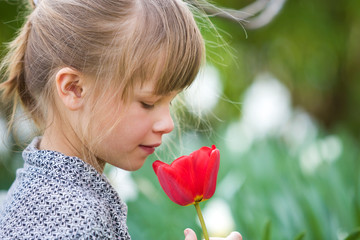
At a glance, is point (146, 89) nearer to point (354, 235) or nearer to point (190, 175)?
point (190, 175)

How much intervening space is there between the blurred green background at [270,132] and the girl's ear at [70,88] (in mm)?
244

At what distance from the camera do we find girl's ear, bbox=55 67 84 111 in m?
1.00

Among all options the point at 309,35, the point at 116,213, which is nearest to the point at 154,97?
the point at 116,213

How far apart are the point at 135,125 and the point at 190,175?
0.19 meters

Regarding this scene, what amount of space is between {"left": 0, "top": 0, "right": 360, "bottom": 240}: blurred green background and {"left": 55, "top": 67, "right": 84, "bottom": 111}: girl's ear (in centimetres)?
24

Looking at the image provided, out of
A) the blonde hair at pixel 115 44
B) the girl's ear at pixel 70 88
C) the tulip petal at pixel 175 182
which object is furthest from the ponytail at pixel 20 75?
the tulip petal at pixel 175 182

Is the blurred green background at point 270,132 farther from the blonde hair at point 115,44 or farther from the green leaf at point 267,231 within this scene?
the blonde hair at point 115,44

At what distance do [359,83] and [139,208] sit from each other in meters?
2.94

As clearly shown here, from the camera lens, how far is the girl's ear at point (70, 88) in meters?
1.00

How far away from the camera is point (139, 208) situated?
2064mm

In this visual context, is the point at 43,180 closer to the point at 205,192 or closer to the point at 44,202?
the point at 44,202

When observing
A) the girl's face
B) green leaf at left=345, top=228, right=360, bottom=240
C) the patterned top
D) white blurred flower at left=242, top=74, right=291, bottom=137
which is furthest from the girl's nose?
white blurred flower at left=242, top=74, right=291, bottom=137

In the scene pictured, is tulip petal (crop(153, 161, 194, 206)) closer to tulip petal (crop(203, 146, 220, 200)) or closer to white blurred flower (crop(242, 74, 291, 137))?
tulip petal (crop(203, 146, 220, 200))

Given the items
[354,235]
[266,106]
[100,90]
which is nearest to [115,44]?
[100,90]
